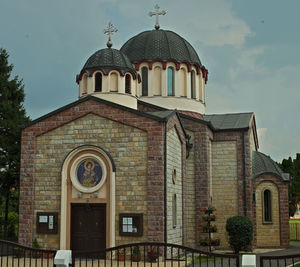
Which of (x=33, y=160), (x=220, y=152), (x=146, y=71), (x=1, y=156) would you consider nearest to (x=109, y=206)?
(x=33, y=160)

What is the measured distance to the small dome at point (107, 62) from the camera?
63.4ft

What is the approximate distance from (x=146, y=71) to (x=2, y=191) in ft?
38.2

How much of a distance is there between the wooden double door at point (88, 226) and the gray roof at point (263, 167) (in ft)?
29.2

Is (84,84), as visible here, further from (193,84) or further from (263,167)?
(263,167)

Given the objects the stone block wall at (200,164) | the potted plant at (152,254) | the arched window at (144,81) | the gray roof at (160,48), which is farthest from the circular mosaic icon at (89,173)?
the gray roof at (160,48)

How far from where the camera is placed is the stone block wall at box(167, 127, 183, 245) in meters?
16.5

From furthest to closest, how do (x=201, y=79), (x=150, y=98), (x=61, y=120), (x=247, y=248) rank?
1. (x=201, y=79)
2. (x=150, y=98)
3. (x=247, y=248)
4. (x=61, y=120)

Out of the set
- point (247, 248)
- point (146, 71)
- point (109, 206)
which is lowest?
point (247, 248)

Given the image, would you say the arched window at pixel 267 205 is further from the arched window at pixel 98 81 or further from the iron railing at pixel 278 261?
the arched window at pixel 98 81

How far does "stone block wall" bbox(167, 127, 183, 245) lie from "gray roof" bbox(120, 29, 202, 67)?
737 centimetres

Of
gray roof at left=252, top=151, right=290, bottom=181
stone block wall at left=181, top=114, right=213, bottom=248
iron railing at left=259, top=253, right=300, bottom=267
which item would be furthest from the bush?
gray roof at left=252, top=151, right=290, bottom=181

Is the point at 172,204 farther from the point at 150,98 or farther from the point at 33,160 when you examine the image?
the point at 150,98

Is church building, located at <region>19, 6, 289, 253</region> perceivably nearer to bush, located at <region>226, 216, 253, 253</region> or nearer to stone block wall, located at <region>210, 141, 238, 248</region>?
Answer: stone block wall, located at <region>210, 141, 238, 248</region>

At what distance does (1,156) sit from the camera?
26.1 m
